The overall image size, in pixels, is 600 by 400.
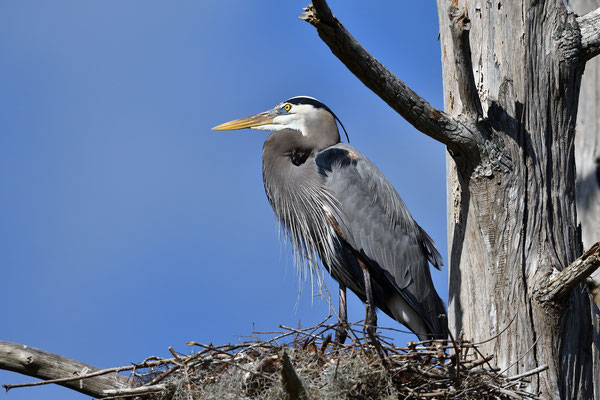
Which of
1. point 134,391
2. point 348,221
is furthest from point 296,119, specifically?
point 134,391

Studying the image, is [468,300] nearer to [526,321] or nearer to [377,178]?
[526,321]

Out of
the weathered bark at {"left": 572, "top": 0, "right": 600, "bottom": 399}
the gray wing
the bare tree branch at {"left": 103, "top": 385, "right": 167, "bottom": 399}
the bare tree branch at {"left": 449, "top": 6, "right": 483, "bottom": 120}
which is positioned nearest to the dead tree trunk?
the bare tree branch at {"left": 449, "top": 6, "right": 483, "bottom": 120}

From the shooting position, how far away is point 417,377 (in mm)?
2934

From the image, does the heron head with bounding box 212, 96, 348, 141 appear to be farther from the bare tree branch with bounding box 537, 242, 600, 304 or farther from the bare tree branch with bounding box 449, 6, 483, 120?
the bare tree branch with bounding box 537, 242, 600, 304

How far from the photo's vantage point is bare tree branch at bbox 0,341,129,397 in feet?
9.54

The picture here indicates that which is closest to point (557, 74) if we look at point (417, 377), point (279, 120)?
point (417, 377)

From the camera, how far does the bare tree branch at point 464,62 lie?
9.25ft

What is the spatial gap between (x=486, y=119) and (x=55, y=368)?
187 cm

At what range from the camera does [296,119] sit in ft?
15.4

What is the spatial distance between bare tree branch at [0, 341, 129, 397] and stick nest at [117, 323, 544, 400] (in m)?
0.14

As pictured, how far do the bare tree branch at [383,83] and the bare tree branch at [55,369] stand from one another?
57.8 inches

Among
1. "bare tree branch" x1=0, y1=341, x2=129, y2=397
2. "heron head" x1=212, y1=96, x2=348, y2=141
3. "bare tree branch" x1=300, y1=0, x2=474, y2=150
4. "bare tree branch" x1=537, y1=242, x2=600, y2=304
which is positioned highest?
"heron head" x1=212, y1=96, x2=348, y2=141

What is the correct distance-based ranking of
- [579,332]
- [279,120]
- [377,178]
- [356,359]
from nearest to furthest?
[356,359]
[579,332]
[377,178]
[279,120]

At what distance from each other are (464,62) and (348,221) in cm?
153
